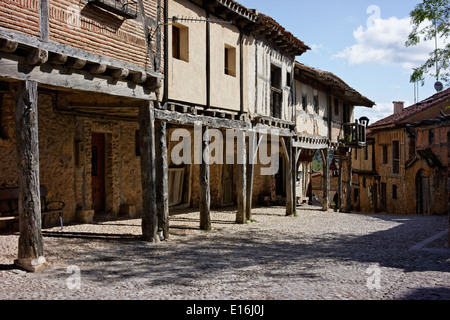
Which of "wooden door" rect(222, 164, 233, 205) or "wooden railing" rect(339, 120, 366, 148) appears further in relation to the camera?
"wooden railing" rect(339, 120, 366, 148)

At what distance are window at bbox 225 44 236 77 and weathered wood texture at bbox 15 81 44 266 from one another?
22.1ft

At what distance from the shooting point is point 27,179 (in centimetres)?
623

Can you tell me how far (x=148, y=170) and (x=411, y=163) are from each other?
19.1m

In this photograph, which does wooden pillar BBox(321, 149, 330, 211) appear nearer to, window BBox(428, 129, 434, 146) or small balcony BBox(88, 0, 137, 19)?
window BBox(428, 129, 434, 146)

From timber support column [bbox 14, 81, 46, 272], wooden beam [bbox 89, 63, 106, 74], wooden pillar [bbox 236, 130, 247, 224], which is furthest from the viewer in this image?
wooden pillar [bbox 236, 130, 247, 224]

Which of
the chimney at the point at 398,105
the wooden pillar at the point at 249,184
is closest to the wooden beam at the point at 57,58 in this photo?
the wooden pillar at the point at 249,184

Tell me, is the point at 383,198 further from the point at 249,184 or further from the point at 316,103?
the point at 249,184

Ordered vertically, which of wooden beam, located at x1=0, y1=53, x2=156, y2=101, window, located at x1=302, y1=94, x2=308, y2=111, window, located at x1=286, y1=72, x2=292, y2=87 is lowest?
wooden beam, located at x1=0, y1=53, x2=156, y2=101

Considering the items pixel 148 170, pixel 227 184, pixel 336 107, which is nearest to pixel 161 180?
pixel 148 170

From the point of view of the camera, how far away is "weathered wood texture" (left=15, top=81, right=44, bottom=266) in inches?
245

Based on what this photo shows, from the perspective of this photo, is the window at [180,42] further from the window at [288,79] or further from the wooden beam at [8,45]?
the window at [288,79]

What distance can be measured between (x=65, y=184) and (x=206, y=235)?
357 cm

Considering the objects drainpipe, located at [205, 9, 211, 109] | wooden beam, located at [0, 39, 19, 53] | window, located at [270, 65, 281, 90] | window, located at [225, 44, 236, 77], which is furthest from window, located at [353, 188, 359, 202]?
wooden beam, located at [0, 39, 19, 53]
